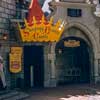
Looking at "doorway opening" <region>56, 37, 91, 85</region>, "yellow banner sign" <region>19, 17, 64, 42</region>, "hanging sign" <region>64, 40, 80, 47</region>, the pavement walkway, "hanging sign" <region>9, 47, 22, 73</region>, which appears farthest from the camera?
"doorway opening" <region>56, 37, 91, 85</region>

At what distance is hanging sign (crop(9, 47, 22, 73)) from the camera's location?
23.1 metres

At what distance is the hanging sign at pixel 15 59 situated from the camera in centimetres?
2306

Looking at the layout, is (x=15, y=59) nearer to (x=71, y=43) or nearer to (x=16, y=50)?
(x=16, y=50)

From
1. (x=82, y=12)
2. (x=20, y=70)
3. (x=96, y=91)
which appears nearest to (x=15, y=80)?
(x=20, y=70)

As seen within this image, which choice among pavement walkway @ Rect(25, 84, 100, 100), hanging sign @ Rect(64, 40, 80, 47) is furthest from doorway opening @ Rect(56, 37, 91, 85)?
pavement walkway @ Rect(25, 84, 100, 100)

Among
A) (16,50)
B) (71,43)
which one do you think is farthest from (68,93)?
(71,43)

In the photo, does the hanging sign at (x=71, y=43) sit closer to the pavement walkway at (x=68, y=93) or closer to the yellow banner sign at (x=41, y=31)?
the yellow banner sign at (x=41, y=31)

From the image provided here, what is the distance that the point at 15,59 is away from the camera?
23266mm

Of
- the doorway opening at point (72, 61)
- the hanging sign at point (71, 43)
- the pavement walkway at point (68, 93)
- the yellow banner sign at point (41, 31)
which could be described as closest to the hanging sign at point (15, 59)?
the yellow banner sign at point (41, 31)

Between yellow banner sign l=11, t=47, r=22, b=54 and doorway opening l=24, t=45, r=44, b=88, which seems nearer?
yellow banner sign l=11, t=47, r=22, b=54

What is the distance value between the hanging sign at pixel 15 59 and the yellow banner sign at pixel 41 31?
1038 mm

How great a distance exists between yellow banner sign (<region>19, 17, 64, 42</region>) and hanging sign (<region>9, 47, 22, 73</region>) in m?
1.04

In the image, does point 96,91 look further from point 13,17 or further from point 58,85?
point 13,17

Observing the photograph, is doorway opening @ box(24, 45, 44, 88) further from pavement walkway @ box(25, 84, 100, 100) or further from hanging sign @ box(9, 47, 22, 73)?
pavement walkway @ box(25, 84, 100, 100)
